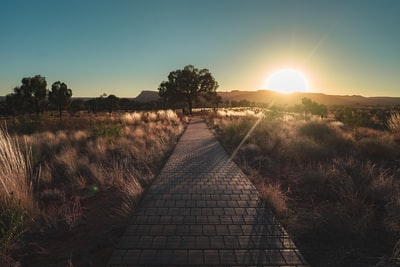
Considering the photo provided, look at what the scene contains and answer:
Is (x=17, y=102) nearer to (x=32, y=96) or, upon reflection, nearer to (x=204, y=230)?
(x=32, y=96)

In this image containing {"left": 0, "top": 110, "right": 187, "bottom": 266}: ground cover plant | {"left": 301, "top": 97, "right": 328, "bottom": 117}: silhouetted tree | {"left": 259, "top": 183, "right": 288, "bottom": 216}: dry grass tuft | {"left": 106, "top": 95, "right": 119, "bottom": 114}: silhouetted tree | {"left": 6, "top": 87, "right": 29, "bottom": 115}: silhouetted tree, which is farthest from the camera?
{"left": 106, "top": 95, "right": 119, "bottom": 114}: silhouetted tree

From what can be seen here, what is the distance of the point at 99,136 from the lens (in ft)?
47.6

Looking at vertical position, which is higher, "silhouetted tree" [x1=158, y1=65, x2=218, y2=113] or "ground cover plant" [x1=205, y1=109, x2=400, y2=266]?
"silhouetted tree" [x1=158, y1=65, x2=218, y2=113]

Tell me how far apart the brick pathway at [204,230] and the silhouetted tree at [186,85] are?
133ft

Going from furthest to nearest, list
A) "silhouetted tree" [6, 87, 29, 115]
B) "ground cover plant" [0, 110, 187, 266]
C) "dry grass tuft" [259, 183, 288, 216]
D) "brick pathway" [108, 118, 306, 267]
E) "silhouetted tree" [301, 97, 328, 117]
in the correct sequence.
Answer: "silhouetted tree" [6, 87, 29, 115], "silhouetted tree" [301, 97, 328, 117], "dry grass tuft" [259, 183, 288, 216], "ground cover plant" [0, 110, 187, 266], "brick pathway" [108, 118, 306, 267]

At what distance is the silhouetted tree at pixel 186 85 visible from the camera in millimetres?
46094

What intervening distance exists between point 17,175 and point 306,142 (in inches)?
384

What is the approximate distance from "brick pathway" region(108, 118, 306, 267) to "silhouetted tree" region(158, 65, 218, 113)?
40.5 meters

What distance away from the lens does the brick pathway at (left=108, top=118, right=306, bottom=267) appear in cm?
344

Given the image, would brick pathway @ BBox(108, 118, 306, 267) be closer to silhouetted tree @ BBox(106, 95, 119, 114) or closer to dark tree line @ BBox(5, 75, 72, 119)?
dark tree line @ BBox(5, 75, 72, 119)

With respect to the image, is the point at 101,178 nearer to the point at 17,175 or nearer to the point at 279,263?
the point at 17,175

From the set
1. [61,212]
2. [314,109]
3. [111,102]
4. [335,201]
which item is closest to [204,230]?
[61,212]

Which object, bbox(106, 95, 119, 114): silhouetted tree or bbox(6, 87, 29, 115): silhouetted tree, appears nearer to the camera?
bbox(6, 87, 29, 115): silhouetted tree

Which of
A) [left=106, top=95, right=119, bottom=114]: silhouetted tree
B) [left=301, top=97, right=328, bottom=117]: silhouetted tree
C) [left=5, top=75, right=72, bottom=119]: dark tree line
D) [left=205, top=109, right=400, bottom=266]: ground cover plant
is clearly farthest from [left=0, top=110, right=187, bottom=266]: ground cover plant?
[left=106, top=95, right=119, bottom=114]: silhouetted tree
